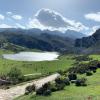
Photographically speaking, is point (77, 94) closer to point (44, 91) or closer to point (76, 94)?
point (76, 94)

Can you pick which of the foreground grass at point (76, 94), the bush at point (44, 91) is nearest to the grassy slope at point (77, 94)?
the foreground grass at point (76, 94)

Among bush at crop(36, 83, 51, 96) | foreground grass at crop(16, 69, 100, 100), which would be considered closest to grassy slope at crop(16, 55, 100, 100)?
foreground grass at crop(16, 69, 100, 100)

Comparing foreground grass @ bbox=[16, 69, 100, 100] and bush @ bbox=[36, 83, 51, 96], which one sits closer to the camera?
foreground grass @ bbox=[16, 69, 100, 100]

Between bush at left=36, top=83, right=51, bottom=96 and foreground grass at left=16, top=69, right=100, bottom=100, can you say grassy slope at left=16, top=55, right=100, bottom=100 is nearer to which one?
foreground grass at left=16, top=69, right=100, bottom=100

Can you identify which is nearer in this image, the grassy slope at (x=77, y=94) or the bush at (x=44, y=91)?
the grassy slope at (x=77, y=94)

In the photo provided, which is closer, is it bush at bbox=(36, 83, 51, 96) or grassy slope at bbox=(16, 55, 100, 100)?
grassy slope at bbox=(16, 55, 100, 100)

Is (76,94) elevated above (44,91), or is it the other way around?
(44,91)

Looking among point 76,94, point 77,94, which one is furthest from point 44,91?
point 77,94

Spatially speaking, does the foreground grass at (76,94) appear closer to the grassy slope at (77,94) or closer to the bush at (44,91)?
the grassy slope at (77,94)

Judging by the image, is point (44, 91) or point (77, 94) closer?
point (77, 94)

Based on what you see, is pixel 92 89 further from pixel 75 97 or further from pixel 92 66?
pixel 92 66

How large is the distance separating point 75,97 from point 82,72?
5665 centimetres

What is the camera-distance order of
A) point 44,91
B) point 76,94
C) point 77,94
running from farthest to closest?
point 44,91 < point 76,94 < point 77,94

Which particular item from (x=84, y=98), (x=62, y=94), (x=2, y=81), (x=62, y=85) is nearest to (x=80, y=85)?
(x=62, y=85)
